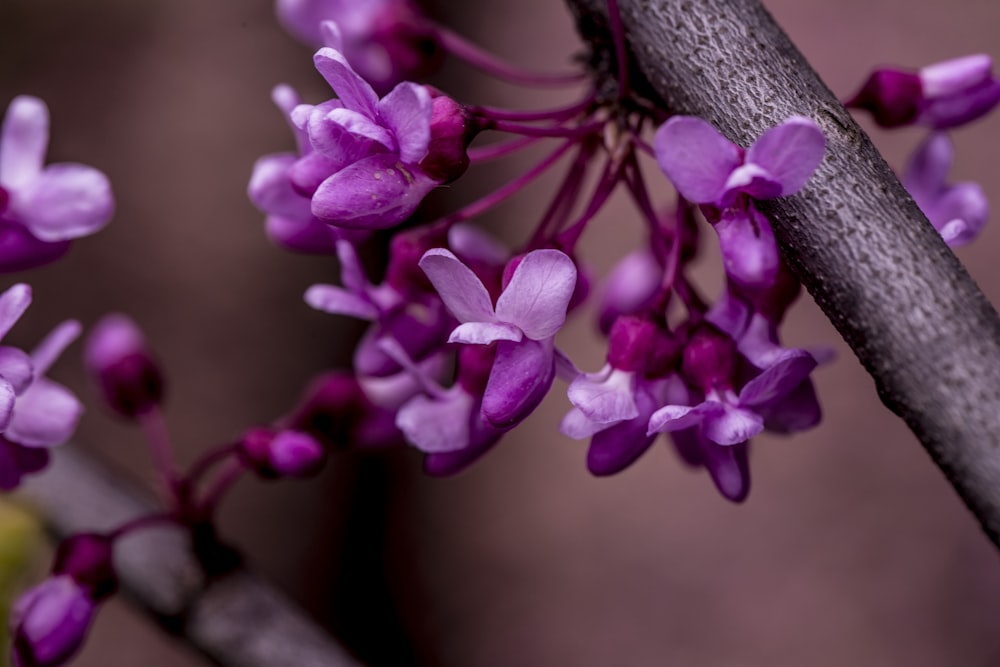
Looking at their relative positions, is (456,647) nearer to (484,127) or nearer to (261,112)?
(261,112)

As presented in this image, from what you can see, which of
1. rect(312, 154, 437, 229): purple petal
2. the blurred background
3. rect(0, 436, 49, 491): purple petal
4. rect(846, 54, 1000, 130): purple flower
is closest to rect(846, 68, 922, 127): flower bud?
rect(846, 54, 1000, 130): purple flower

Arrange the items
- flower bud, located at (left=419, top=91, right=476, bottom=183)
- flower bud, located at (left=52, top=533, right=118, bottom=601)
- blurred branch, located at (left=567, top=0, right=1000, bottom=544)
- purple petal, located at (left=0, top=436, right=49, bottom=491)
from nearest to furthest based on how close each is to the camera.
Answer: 1. blurred branch, located at (left=567, top=0, right=1000, bottom=544)
2. flower bud, located at (left=419, top=91, right=476, bottom=183)
3. purple petal, located at (left=0, top=436, right=49, bottom=491)
4. flower bud, located at (left=52, top=533, right=118, bottom=601)

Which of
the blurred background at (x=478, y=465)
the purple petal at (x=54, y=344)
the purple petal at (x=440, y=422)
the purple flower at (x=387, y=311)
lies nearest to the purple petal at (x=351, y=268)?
the purple flower at (x=387, y=311)

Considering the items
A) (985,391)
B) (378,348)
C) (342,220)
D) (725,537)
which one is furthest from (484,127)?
(725,537)

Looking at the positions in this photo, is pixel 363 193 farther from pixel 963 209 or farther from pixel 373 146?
pixel 963 209

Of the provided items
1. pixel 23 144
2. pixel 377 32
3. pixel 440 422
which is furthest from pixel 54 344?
pixel 377 32

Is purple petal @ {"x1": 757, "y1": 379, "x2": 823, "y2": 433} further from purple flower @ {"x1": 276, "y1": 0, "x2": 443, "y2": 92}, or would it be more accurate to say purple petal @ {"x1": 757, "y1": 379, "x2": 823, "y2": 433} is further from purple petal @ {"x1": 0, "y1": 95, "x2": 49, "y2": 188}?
purple petal @ {"x1": 0, "y1": 95, "x2": 49, "y2": 188}
